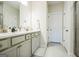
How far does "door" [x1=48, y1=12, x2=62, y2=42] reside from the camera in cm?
668

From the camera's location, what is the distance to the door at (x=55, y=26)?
6680 mm

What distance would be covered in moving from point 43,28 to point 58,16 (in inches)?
76.7

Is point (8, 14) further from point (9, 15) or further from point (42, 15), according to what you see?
point (42, 15)

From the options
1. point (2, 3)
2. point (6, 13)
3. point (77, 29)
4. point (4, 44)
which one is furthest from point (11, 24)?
point (77, 29)

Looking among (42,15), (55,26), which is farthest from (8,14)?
(55,26)

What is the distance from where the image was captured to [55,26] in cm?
677

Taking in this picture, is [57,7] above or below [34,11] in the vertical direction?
above

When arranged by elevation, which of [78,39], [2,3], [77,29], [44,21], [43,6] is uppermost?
[43,6]

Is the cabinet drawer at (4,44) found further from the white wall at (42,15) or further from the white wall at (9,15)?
the white wall at (42,15)

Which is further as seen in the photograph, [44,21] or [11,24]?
[44,21]

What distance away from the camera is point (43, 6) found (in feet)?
17.0

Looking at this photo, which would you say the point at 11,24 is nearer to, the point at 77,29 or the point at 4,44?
the point at 4,44

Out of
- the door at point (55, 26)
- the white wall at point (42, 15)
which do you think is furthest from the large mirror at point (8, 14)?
the door at point (55, 26)

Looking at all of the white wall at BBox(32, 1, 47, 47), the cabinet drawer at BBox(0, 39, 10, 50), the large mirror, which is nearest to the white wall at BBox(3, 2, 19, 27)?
the large mirror
